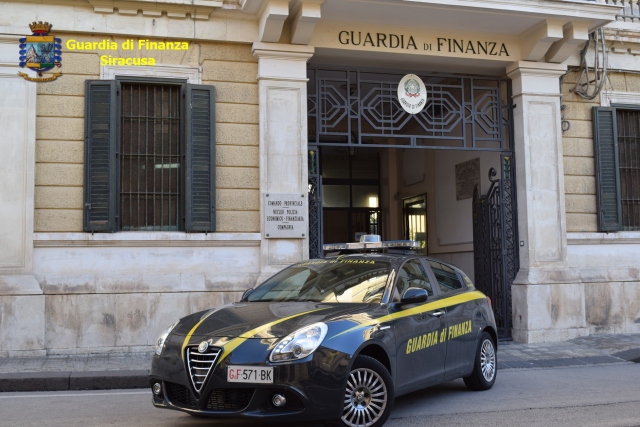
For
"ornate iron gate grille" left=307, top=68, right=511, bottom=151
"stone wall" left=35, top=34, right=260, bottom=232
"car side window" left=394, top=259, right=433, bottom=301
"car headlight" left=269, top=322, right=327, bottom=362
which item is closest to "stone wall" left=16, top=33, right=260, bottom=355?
"stone wall" left=35, top=34, right=260, bottom=232

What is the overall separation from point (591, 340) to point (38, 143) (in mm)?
9630

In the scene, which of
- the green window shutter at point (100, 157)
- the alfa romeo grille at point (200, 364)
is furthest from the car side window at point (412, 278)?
the green window shutter at point (100, 157)

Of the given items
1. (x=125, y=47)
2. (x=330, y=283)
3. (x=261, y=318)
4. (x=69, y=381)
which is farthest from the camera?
(x=125, y=47)

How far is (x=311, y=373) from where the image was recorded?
5.83m

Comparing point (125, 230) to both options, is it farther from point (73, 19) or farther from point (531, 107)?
point (531, 107)

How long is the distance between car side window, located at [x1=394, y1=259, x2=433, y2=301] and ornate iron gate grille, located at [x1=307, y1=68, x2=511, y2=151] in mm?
5173

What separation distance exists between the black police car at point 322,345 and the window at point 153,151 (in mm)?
4365

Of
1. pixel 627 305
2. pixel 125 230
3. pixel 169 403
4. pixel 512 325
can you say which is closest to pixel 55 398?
pixel 169 403

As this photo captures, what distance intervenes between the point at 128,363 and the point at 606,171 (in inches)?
360

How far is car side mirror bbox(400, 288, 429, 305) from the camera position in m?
6.92

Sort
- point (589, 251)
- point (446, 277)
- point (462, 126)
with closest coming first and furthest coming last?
point (446, 277) → point (462, 126) → point (589, 251)

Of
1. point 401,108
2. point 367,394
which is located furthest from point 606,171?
point 367,394

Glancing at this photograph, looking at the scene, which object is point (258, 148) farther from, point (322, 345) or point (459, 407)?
point (322, 345)

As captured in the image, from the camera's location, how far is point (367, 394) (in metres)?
6.26
